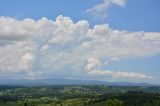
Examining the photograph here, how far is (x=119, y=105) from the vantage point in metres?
167

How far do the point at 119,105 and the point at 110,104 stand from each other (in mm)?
4564

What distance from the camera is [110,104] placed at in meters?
166
